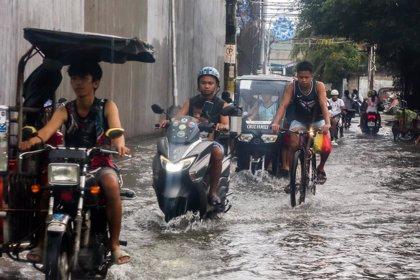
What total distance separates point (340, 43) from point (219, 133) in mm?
57747

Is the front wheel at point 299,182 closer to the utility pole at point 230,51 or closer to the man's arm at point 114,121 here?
the man's arm at point 114,121

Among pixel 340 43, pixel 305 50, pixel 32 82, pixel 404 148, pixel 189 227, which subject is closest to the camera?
pixel 32 82

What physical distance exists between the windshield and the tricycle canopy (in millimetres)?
8368

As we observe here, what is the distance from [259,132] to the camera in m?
14.1

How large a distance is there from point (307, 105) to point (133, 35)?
36.4 ft

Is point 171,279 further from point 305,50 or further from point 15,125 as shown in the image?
point 305,50

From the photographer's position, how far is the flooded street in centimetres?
676

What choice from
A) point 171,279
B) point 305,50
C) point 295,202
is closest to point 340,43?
point 305,50

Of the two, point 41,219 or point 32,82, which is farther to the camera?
point 32,82

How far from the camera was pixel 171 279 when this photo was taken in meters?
6.37

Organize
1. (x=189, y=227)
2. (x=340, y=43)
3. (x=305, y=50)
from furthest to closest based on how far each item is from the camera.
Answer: (x=305, y=50), (x=340, y=43), (x=189, y=227)

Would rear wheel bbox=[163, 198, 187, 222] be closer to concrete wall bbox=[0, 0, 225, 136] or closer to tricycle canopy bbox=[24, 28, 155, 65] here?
tricycle canopy bbox=[24, 28, 155, 65]

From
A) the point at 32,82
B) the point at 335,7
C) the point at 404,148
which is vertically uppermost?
the point at 335,7

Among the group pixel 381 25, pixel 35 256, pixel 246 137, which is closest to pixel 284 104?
pixel 246 137
